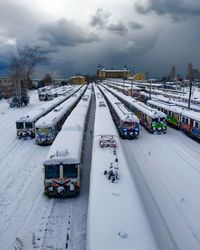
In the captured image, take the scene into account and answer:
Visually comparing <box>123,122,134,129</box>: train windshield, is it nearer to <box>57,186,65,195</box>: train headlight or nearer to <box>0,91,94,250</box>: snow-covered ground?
<box>0,91,94,250</box>: snow-covered ground

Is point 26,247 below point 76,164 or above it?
below

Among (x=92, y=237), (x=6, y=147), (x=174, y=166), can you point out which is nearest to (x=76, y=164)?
(x=92, y=237)

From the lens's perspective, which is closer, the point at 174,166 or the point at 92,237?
the point at 92,237

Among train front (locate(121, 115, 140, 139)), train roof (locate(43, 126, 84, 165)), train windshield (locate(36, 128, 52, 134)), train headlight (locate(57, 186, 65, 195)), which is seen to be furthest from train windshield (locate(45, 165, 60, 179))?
train front (locate(121, 115, 140, 139))

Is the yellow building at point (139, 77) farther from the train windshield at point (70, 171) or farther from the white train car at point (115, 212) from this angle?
the train windshield at point (70, 171)

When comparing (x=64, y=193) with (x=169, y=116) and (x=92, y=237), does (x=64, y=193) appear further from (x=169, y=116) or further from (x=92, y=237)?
(x=169, y=116)
